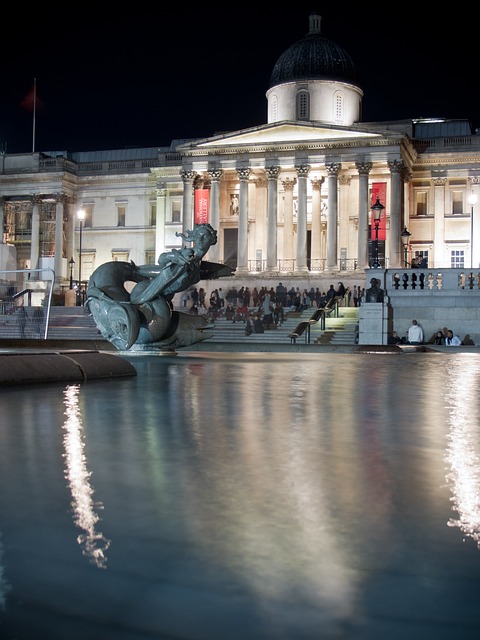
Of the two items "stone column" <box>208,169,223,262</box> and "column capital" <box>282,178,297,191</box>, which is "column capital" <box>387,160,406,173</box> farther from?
Result: "stone column" <box>208,169,223,262</box>

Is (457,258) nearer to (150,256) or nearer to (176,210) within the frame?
(176,210)

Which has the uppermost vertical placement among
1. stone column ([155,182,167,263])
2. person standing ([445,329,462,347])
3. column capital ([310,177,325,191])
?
column capital ([310,177,325,191])

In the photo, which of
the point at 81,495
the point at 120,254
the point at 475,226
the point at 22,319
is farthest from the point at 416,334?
the point at 120,254

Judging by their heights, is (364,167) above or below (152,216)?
above

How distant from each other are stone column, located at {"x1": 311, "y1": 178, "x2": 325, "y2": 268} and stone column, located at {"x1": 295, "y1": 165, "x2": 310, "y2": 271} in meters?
2.49

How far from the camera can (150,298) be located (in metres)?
14.3

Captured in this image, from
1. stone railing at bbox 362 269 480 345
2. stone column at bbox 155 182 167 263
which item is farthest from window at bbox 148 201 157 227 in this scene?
stone railing at bbox 362 269 480 345

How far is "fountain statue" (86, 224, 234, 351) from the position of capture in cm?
1386

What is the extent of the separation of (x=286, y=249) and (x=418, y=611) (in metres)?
55.7

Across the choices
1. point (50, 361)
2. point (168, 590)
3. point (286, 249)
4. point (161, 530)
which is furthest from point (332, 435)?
point (286, 249)

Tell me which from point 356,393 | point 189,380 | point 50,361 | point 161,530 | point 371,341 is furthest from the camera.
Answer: point 371,341

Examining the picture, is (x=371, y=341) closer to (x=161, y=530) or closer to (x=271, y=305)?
(x=271, y=305)

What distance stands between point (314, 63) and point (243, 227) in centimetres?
1328

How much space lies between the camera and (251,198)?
5838cm
